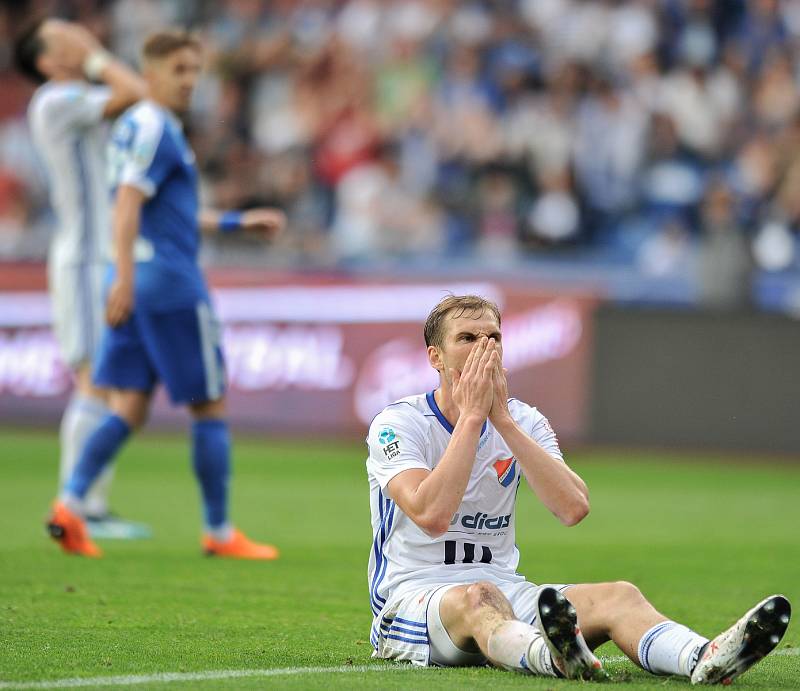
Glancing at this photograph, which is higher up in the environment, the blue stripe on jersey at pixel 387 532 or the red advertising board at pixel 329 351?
the blue stripe on jersey at pixel 387 532

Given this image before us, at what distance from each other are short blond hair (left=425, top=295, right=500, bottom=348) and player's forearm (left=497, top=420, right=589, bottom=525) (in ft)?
1.19

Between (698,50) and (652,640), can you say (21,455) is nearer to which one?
(698,50)

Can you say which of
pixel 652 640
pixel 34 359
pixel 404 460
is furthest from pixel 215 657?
pixel 34 359

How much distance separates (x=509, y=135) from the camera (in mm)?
17359

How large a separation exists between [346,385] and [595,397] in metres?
2.41

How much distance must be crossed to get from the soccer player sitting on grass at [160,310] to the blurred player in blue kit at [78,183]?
0.85 meters

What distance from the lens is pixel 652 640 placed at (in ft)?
14.8

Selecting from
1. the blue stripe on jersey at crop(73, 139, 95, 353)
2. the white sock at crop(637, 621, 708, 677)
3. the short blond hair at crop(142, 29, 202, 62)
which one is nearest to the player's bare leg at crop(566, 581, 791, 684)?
the white sock at crop(637, 621, 708, 677)

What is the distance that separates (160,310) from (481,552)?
346cm

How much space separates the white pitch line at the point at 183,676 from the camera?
14.1 ft

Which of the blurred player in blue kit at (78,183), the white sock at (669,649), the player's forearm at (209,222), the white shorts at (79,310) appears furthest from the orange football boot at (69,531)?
the white sock at (669,649)

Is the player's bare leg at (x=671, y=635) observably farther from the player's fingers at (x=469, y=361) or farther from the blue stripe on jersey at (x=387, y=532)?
the player's fingers at (x=469, y=361)

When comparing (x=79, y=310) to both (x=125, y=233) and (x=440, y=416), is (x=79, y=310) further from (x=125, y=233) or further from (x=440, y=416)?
(x=440, y=416)

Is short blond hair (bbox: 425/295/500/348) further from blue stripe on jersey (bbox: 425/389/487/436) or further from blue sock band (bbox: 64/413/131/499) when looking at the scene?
blue sock band (bbox: 64/413/131/499)
